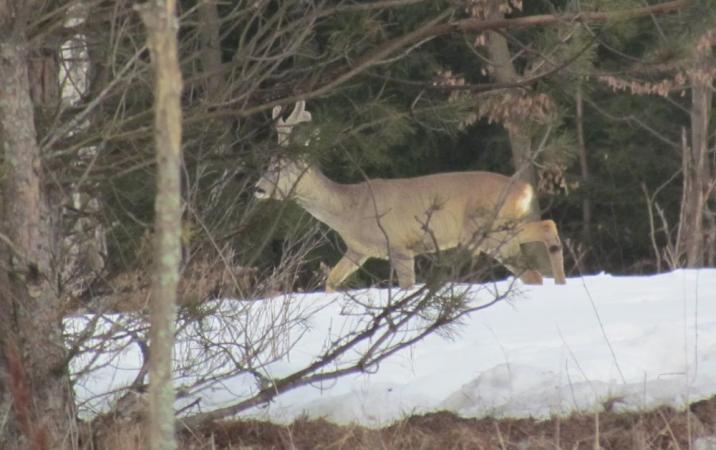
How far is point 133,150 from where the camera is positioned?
→ 6.24 meters

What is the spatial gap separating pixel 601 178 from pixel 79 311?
20.5 meters

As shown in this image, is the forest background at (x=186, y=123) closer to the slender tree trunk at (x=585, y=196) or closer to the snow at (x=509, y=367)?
the snow at (x=509, y=367)

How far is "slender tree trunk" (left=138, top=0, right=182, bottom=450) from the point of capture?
2496 millimetres

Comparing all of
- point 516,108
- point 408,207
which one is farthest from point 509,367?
point 516,108

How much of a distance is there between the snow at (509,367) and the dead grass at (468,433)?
0.13m

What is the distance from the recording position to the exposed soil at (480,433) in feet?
19.8

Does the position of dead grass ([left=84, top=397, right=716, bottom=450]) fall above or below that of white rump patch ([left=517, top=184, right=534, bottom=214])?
below

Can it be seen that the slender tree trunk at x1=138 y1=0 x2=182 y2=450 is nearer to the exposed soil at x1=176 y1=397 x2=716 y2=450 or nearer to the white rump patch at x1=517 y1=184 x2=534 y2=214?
the exposed soil at x1=176 y1=397 x2=716 y2=450

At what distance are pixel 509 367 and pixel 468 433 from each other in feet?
3.41

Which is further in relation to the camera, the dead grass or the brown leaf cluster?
the brown leaf cluster

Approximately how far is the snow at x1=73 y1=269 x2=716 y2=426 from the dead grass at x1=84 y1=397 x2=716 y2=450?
129 mm

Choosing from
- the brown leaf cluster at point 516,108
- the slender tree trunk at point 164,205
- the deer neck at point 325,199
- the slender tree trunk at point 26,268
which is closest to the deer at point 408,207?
the deer neck at point 325,199

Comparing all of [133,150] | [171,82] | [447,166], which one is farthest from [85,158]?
[447,166]

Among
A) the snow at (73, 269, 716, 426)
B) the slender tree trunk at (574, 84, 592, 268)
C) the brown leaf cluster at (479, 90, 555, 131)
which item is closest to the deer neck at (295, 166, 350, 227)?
the brown leaf cluster at (479, 90, 555, 131)
